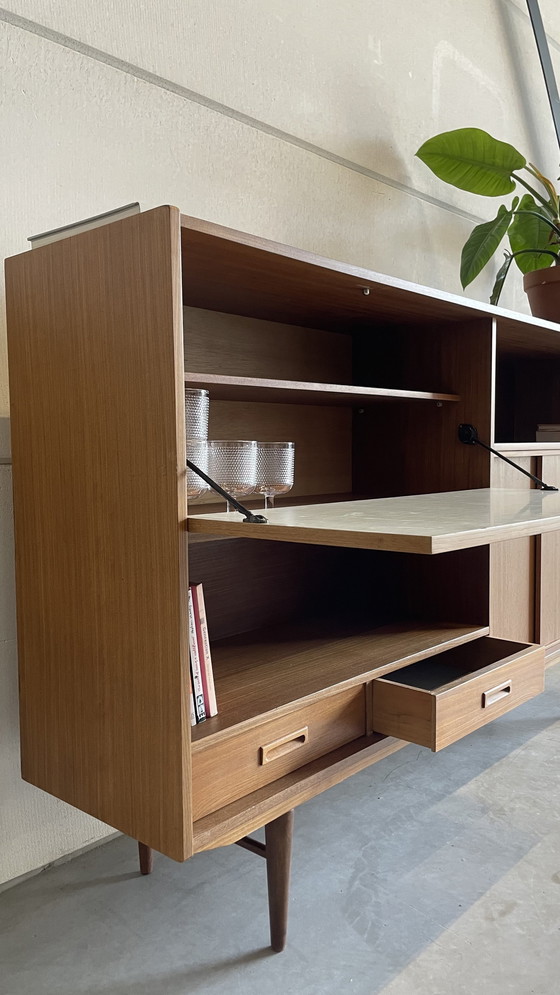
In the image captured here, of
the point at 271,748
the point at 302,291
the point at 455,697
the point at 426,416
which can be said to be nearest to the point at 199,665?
the point at 271,748

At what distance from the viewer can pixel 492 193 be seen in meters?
2.66

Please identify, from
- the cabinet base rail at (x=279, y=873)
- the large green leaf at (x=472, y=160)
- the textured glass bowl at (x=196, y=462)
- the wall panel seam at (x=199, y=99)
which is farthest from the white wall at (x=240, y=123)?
the cabinet base rail at (x=279, y=873)

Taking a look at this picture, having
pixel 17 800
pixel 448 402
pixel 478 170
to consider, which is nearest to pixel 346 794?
pixel 17 800

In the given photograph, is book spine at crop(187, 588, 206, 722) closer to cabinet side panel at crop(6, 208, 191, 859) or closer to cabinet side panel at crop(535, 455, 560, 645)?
cabinet side panel at crop(6, 208, 191, 859)

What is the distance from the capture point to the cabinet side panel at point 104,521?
124 cm

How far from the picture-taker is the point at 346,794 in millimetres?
2035

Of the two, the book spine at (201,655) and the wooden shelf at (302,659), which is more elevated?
the book spine at (201,655)

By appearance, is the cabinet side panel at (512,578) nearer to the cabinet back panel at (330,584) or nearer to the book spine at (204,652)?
the cabinet back panel at (330,584)

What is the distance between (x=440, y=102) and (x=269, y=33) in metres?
0.92

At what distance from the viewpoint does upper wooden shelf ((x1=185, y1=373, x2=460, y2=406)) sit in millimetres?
1422

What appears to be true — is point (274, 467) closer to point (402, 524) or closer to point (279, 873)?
point (402, 524)

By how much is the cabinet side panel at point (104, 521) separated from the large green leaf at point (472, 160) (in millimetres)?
1577

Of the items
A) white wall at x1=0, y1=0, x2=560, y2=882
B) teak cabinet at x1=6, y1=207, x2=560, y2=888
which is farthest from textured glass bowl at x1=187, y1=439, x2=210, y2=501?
white wall at x1=0, y1=0, x2=560, y2=882

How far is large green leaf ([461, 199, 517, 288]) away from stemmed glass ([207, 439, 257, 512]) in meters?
1.41
